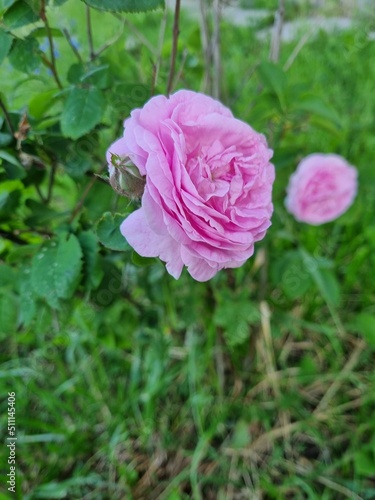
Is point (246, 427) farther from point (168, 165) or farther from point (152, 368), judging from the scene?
point (168, 165)

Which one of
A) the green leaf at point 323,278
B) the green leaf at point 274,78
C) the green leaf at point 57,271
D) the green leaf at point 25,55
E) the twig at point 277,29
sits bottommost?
the green leaf at point 57,271

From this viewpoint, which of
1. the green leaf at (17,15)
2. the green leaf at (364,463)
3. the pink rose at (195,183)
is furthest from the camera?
the green leaf at (364,463)

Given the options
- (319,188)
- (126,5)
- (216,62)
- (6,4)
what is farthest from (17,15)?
(319,188)

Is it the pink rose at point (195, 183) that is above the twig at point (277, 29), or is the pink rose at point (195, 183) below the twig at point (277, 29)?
below

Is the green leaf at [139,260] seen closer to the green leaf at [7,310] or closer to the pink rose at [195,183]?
the pink rose at [195,183]

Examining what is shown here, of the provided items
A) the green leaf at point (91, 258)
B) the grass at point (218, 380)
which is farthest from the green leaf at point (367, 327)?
the green leaf at point (91, 258)

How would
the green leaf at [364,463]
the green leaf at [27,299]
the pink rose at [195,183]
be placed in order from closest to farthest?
the pink rose at [195,183]
the green leaf at [27,299]
the green leaf at [364,463]

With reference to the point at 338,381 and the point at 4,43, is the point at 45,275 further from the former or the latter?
the point at 338,381
